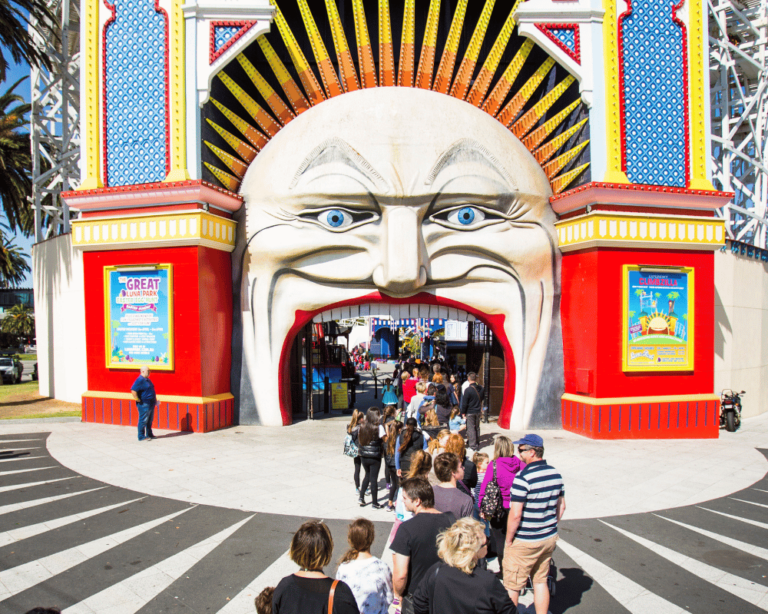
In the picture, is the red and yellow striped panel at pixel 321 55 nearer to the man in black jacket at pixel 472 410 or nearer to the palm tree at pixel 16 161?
the man in black jacket at pixel 472 410

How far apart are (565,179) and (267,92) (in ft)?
23.5

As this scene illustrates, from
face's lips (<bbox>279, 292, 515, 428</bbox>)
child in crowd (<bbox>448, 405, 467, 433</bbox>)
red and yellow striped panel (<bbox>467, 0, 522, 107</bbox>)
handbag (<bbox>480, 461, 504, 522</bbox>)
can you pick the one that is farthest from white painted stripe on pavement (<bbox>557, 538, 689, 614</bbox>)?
red and yellow striped panel (<bbox>467, 0, 522, 107</bbox>)

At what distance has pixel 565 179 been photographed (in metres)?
13.0

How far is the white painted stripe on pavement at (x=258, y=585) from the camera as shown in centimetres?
473

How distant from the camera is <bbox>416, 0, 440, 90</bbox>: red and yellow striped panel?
12625 millimetres

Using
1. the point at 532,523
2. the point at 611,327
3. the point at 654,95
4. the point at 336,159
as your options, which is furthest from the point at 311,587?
the point at 654,95

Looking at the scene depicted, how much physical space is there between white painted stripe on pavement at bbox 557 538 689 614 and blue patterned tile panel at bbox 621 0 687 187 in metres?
9.13

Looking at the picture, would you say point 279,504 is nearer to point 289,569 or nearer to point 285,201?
point 289,569

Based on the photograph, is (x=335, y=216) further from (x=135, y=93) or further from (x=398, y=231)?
(x=135, y=93)

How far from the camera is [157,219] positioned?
40.0 feet

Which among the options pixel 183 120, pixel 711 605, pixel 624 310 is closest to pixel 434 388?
pixel 624 310

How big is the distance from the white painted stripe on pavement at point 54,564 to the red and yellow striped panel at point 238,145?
904cm


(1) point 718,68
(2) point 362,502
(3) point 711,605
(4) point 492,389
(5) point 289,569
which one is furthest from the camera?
(1) point 718,68

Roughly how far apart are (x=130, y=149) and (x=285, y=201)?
371cm
